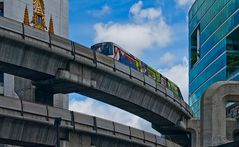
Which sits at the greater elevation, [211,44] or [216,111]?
[211,44]

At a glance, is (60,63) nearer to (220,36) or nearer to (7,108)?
(7,108)

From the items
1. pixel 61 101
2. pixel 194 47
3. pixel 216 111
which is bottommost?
pixel 216 111

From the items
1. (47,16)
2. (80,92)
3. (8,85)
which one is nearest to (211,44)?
(47,16)

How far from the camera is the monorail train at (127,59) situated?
56281 mm

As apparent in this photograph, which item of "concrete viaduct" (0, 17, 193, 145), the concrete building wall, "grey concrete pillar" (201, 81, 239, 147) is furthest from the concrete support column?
the concrete building wall

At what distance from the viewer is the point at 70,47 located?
4562 cm

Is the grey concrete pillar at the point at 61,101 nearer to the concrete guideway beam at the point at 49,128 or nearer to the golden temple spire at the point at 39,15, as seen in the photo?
the golden temple spire at the point at 39,15

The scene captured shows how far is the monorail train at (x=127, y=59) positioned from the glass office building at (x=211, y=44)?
2325 inches

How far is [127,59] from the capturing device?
5806 centimetres

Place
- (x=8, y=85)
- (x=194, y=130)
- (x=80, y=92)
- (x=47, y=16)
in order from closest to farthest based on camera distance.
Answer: (x=80, y=92), (x=194, y=130), (x=8, y=85), (x=47, y=16)

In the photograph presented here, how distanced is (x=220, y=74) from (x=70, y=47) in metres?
86.7

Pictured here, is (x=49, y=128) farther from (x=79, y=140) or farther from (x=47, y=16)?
(x=47, y=16)

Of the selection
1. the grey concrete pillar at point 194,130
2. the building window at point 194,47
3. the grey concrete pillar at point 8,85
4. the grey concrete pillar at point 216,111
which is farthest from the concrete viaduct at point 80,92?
the building window at point 194,47

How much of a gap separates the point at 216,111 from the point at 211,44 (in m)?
82.0
